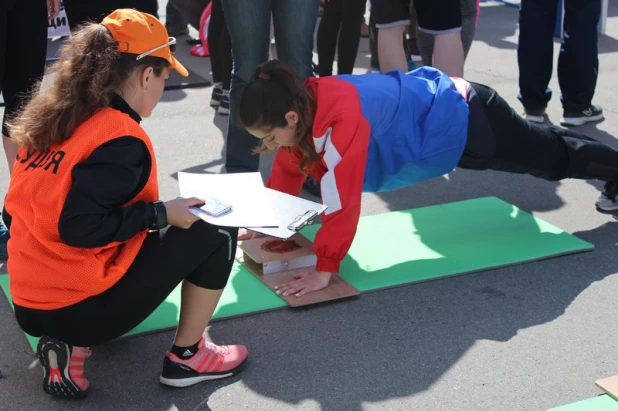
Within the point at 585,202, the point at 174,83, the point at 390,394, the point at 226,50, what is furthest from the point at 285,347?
the point at 174,83

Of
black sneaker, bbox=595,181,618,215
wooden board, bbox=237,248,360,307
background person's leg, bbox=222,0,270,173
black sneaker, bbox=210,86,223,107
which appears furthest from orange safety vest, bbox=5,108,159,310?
black sneaker, bbox=210,86,223,107

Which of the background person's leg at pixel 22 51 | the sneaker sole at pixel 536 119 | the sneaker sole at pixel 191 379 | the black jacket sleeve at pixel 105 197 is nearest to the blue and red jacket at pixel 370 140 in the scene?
the sneaker sole at pixel 191 379

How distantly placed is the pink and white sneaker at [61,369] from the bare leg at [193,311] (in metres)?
0.28

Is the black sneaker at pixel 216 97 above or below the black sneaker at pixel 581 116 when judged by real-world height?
above

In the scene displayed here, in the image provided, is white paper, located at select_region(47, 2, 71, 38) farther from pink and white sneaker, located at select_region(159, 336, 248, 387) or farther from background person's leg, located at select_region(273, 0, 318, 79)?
pink and white sneaker, located at select_region(159, 336, 248, 387)

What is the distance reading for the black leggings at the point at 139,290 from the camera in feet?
7.89

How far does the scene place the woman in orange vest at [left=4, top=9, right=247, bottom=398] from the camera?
2.29 m

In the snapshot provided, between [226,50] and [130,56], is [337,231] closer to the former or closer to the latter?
[130,56]

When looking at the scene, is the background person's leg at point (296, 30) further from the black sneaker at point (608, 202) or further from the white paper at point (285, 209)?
the black sneaker at point (608, 202)

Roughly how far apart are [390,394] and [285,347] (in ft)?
1.34

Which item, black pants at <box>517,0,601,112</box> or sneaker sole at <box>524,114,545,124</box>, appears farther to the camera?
sneaker sole at <box>524,114,545,124</box>

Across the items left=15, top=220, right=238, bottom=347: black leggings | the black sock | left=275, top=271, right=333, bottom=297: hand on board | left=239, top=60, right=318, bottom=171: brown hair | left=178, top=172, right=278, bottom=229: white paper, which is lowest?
left=275, top=271, right=333, bottom=297: hand on board

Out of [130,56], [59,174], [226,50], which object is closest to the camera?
[59,174]

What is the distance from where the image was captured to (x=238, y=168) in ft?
13.2
